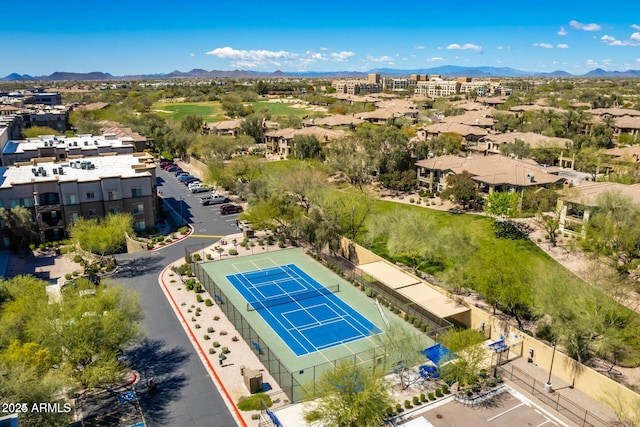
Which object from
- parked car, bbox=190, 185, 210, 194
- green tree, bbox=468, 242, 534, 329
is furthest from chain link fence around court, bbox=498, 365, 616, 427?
parked car, bbox=190, 185, 210, 194

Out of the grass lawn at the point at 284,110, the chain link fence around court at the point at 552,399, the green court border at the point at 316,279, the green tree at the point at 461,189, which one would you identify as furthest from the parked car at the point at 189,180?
the grass lawn at the point at 284,110

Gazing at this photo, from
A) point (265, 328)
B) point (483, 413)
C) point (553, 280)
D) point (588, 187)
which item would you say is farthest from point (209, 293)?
point (588, 187)

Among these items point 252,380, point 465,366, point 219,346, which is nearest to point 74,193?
point 219,346

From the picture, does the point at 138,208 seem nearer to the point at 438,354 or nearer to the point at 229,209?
the point at 229,209

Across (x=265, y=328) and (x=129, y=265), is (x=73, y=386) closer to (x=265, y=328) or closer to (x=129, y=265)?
(x=265, y=328)

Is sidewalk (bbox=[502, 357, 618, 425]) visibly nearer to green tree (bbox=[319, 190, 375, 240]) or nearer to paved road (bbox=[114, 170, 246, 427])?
paved road (bbox=[114, 170, 246, 427])

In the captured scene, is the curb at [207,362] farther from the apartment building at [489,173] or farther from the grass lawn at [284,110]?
the grass lawn at [284,110]
